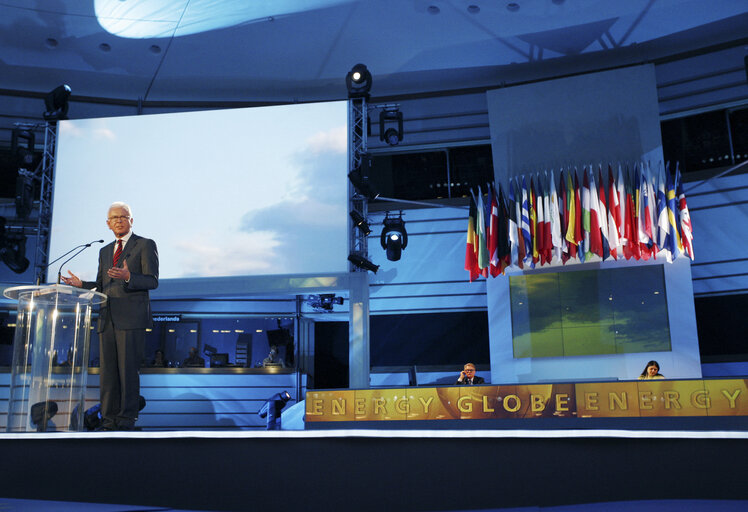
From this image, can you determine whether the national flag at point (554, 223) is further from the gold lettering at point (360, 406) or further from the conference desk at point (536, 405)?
the gold lettering at point (360, 406)

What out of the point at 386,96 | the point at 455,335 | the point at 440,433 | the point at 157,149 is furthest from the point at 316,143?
the point at 440,433

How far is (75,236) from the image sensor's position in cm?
867

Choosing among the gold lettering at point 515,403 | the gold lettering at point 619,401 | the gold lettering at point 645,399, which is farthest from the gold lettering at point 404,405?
the gold lettering at point 645,399

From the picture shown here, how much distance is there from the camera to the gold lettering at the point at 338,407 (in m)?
5.48

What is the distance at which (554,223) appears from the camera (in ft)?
27.8

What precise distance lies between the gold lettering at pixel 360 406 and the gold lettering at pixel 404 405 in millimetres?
273

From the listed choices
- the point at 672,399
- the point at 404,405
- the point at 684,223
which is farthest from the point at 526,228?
the point at 672,399

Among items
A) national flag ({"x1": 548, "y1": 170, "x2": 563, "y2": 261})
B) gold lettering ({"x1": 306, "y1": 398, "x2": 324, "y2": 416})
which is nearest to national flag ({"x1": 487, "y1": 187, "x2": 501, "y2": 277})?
national flag ({"x1": 548, "y1": 170, "x2": 563, "y2": 261})

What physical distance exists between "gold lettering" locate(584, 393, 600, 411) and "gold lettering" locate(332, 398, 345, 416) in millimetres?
1973

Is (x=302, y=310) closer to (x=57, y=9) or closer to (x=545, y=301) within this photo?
(x=545, y=301)

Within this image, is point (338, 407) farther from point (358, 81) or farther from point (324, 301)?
point (358, 81)

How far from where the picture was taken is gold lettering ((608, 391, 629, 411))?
485cm

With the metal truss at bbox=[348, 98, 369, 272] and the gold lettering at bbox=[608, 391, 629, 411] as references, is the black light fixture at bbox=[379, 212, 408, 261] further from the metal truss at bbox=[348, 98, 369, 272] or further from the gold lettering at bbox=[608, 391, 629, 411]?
the gold lettering at bbox=[608, 391, 629, 411]

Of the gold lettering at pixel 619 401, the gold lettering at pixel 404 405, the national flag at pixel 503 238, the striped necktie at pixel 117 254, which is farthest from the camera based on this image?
the national flag at pixel 503 238
